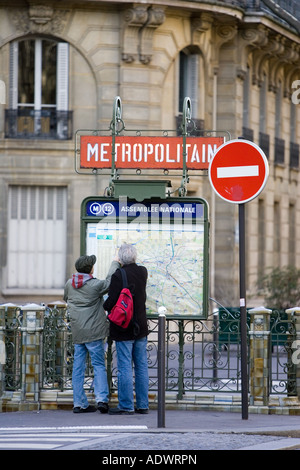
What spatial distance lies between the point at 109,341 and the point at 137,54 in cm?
1588

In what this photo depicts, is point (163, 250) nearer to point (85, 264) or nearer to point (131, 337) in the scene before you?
point (85, 264)

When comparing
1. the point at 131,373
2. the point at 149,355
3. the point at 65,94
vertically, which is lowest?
the point at 131,373

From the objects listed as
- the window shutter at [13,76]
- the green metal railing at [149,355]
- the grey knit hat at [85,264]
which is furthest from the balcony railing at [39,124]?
the grey knit hat at [85,264]

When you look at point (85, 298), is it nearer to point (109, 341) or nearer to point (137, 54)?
point (109, 341)

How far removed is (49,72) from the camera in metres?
28.7

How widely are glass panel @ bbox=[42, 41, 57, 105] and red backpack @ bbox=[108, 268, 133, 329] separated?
16426mm

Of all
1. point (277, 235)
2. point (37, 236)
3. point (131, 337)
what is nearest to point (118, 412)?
point (131, 337)

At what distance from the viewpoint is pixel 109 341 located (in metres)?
13.5

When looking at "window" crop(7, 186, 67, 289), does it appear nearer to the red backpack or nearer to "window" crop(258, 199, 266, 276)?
"window" crop(258, 199, 266, 276)

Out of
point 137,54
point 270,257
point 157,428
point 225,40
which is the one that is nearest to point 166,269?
point 157,428

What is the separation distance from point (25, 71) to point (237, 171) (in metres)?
17.0

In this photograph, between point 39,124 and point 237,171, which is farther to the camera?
point 39,124

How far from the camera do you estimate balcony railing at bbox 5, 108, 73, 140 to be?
28.5 metres

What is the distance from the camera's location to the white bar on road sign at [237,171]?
12234mm
